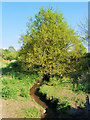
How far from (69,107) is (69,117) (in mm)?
703

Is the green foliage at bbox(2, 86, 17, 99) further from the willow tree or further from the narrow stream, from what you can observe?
the willow tree

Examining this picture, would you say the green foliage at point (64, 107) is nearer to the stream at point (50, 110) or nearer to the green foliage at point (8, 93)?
the stream at point (50, 110)

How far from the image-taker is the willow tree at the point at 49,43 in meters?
11.3

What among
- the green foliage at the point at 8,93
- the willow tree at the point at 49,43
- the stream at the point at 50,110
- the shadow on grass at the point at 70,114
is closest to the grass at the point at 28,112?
the stream at the point at 50,110

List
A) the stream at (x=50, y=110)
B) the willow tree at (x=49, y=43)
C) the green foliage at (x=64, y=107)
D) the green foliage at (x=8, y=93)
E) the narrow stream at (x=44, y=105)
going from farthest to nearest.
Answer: the willow tree at (x=49, y=43)
the green foliage at (x=8, y=93)
the green foliage at (x=64, y=107)
the narrow stream at (x=44, y=105)
the stream at (x=50, y=110)

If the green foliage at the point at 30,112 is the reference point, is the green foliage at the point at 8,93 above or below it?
above

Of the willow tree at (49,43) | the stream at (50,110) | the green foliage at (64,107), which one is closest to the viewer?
the stream at (50,110)

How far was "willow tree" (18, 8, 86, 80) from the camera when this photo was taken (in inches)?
443

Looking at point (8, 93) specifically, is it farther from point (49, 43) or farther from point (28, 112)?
point (49, 43)

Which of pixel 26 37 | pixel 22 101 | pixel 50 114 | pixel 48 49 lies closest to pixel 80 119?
pixel 50 114

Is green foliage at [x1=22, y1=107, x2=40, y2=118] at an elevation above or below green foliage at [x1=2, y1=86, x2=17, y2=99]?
below

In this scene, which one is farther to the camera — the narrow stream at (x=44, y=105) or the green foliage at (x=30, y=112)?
the narrow stream at (x=44, y=105)

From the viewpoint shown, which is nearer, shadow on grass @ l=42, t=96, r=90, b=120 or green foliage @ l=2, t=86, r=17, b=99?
shadow on grass @ l=42, t=96, r=90, b=120

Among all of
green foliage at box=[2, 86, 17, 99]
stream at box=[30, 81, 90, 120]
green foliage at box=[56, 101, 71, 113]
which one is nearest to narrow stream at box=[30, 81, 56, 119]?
stream at box=[30, 81, 90, 120]
